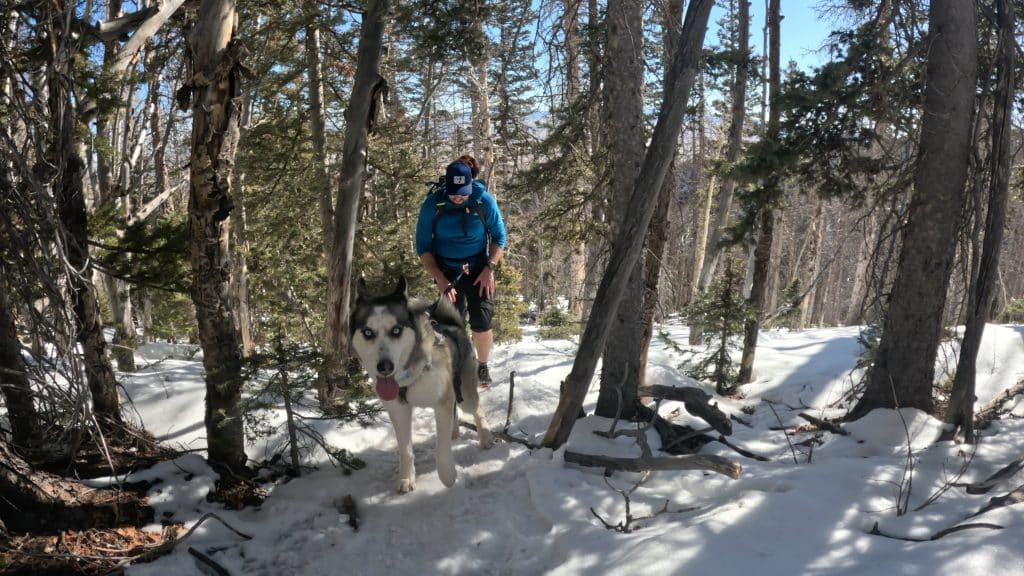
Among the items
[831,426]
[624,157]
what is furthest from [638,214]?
[831,426]

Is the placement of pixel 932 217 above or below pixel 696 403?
above

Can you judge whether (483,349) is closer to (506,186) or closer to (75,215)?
(506,186)

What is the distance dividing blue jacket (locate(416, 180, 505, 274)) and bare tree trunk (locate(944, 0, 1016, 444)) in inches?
174

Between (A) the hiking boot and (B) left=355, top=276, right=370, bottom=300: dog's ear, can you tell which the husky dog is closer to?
(B) left=355, top=276, right=370, bottom=300: dog's ear

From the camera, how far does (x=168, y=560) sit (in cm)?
340

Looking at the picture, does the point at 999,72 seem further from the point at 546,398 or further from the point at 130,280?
the point at 130,280

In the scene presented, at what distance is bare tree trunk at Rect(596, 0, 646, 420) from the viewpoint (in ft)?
17.7

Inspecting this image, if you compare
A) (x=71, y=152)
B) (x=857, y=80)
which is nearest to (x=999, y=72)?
(x=857, y=80)

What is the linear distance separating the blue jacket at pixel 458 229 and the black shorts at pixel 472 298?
0.25 feet

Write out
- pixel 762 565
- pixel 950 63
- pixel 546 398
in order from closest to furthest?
pixel 762 565 → pixel 950 63 → pixel 546 398

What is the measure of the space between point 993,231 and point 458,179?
4898 millimetres

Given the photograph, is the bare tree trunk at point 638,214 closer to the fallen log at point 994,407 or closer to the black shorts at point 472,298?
the black shorts at point 472,298

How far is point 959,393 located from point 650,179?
3.55 metres

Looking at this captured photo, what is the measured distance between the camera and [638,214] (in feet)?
14.6
